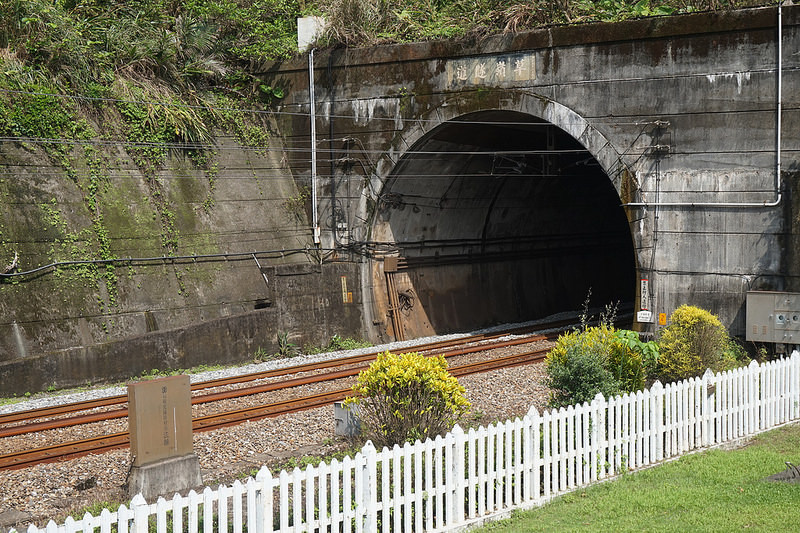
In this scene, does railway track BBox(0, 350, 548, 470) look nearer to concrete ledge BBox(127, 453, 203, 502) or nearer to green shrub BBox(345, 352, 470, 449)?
concrete ledge BBox(127, 453, 203, 502)

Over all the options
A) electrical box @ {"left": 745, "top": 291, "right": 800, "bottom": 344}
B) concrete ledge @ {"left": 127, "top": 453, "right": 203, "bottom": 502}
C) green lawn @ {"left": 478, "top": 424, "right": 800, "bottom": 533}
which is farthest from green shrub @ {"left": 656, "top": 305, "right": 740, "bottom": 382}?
concrete ledge @ {"left": 127, "top": 453, "right": 203, "bottom": 502}

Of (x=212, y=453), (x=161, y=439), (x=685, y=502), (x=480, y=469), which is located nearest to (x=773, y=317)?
(x=685, y=502)

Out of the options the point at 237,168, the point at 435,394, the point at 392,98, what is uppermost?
the point at 392,98

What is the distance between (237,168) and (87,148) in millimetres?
4354

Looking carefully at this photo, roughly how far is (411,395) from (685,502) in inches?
118

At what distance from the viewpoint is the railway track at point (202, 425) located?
417 inches

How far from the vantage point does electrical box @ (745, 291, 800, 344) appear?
55.1ft

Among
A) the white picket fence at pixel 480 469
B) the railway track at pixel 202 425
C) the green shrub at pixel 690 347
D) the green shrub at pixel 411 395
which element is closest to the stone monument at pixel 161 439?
the white picket fence at pixel 480 469

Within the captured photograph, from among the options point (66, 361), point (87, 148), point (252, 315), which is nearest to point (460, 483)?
point (66, 361)

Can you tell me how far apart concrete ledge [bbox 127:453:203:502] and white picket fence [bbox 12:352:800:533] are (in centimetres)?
48

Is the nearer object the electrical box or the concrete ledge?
the concrete ledge

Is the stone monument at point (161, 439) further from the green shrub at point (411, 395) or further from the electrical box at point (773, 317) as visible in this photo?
the electrical box at point (773, 317)

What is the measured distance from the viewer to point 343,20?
23.2m

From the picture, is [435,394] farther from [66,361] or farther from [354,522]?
[66,361]
